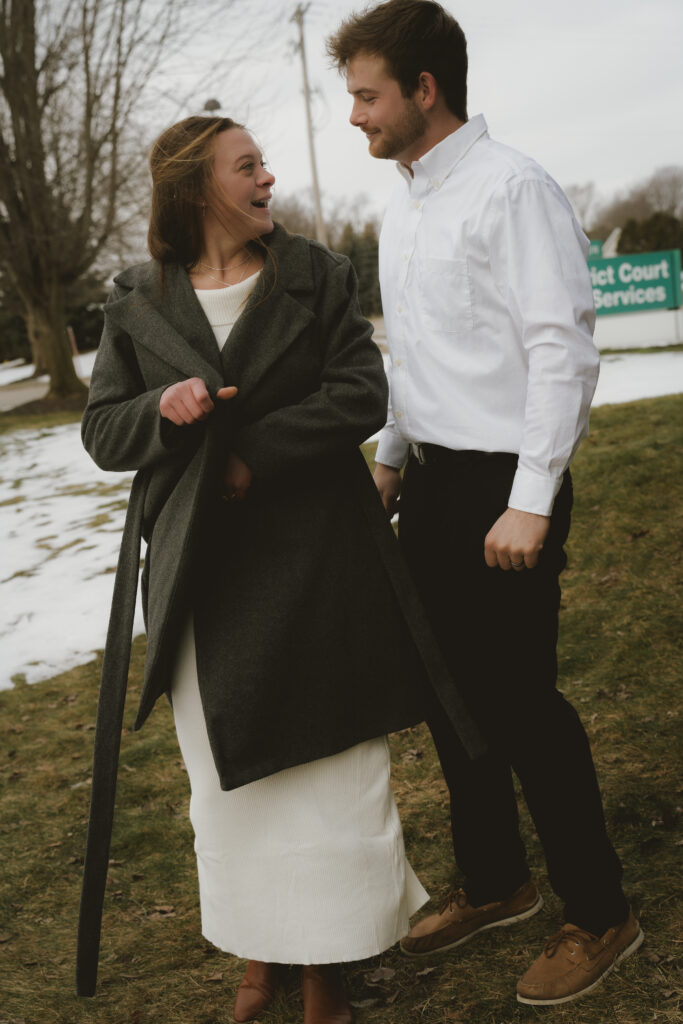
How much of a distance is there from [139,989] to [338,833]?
913 mm

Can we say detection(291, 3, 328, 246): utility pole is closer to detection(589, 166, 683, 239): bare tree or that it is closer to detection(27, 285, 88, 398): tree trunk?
detection(27, 285, 88, 398): tree trunk

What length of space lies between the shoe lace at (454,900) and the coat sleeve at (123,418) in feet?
4.78

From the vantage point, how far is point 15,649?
5828mm

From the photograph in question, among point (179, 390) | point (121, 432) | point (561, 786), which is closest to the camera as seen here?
point (179, 390)

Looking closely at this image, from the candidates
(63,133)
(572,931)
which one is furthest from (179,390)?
(63,133)

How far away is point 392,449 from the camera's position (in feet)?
8.82

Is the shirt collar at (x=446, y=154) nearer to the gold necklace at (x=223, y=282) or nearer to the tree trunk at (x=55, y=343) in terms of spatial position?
the gold necklace at (x=223, y=282)

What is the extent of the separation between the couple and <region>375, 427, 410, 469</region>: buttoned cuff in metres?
0.24

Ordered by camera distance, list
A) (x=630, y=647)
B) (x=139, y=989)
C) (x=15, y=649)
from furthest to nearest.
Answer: (x=15, y=649)
(x=630, y=647)
(x=139, y=989)

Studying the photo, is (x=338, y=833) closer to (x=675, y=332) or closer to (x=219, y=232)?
(x=219, y=232)

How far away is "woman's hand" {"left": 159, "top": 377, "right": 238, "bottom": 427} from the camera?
2.03m

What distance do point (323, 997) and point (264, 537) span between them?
3.67 ft

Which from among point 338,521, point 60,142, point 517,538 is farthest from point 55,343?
point 517,538

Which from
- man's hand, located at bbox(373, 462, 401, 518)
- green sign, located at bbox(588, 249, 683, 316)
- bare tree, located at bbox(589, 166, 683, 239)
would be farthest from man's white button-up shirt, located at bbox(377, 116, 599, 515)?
bare tree, located at bbox(589, 166, 683, 239)
